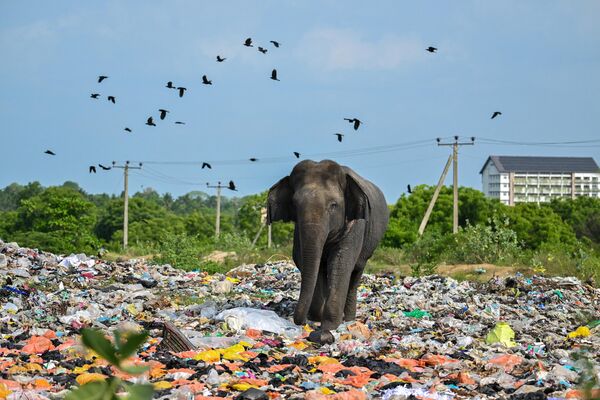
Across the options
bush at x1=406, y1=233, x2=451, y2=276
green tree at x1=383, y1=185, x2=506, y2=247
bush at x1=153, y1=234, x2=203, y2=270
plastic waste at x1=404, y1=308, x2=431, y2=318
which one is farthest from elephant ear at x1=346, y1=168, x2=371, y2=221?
green tree at x1=383, y1=185, x2=506, y2=247

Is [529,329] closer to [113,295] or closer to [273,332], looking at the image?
[273,332]

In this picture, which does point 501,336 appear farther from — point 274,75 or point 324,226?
point 274,75

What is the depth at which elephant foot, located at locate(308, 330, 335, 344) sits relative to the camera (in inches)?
294

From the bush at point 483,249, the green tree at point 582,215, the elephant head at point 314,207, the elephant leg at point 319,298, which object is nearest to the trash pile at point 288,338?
the elephant leg at point 319,298

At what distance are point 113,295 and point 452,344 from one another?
4.82m

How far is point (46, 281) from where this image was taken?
477 inches

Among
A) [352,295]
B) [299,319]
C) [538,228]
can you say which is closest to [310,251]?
[299,319]

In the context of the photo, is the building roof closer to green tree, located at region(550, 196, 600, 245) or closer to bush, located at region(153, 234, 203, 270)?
green tree, located at region(550, 196, 600, 245)

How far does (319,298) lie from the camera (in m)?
8.58

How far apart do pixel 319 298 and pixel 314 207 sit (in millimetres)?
1395

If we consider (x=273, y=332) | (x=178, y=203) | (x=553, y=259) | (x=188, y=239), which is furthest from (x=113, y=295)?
(x=178, y=203)

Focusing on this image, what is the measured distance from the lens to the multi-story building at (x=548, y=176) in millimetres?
110062

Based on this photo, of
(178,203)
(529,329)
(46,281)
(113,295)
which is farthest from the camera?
(178,203)

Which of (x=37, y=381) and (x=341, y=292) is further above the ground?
(x=341, y=292)
